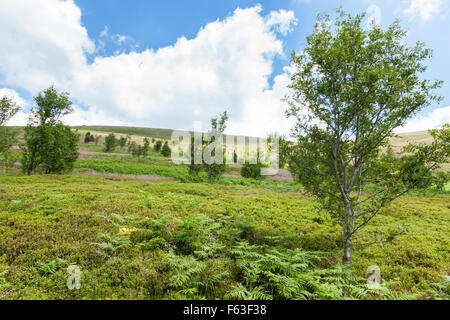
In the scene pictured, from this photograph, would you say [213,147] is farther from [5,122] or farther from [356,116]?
[5,122]

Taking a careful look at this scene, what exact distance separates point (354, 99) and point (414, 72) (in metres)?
1.93

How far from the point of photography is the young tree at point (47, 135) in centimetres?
2472

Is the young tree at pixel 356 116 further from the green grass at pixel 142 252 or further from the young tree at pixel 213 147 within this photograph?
the young tree at pixel 213 147

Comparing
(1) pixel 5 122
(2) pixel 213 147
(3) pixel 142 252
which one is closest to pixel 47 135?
(1) pixel 5 122

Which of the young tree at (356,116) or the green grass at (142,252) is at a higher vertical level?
the young tree at (356,116)

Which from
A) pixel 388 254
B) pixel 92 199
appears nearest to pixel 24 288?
pixel 92 199

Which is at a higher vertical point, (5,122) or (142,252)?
(5,122)

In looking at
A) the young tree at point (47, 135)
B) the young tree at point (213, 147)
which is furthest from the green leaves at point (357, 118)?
the young tree at point (47, 135)

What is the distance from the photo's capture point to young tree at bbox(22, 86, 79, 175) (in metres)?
24.7

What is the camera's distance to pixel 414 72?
19.9ft

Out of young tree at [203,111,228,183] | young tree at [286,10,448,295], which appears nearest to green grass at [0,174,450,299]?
young tree at [286,10,448,295]

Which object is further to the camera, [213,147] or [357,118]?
[213,147]

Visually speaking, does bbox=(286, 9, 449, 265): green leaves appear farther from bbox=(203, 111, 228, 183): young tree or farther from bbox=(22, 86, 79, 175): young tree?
bbox=(22, 86, 79, 175): young tree

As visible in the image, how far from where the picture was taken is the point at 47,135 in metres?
24.6
